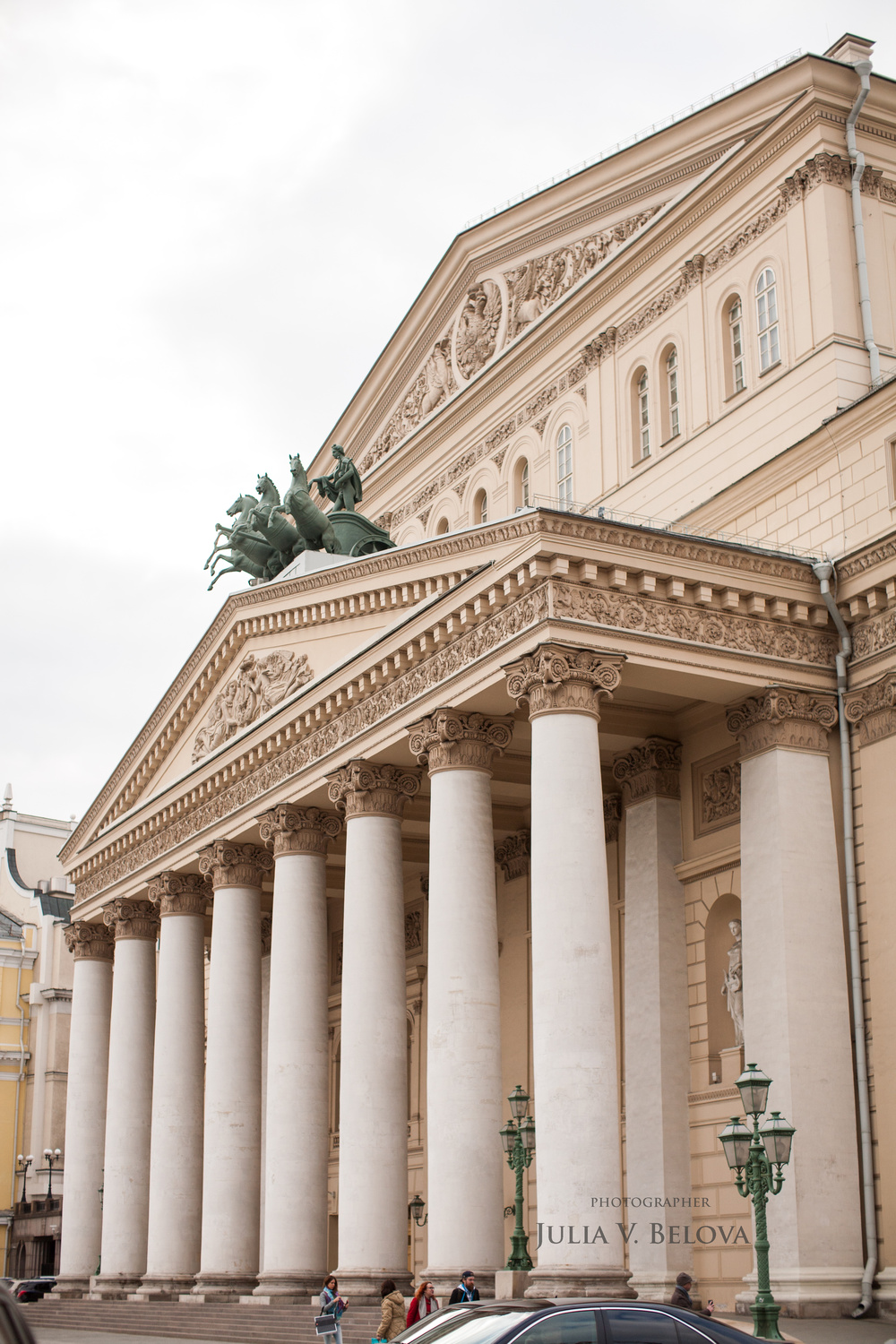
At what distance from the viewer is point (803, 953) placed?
20141 mm

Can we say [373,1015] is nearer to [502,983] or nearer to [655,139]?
[502,983]

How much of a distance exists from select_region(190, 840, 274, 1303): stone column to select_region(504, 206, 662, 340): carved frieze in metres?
12.7

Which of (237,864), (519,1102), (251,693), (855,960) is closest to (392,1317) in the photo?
(519,1102)

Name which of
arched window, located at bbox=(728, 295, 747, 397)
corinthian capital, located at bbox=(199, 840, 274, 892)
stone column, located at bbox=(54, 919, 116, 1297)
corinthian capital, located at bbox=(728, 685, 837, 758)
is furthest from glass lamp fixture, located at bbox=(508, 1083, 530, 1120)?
stone column, located at bbox=(54, 919, 116, 1297)

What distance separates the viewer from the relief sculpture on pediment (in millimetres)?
27000

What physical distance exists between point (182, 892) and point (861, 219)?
1829 centimetres

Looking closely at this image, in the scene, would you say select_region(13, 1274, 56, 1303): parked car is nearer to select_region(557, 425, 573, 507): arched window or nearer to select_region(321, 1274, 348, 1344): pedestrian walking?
select_region(321, 1274, 348, 1344): pedestrian walking

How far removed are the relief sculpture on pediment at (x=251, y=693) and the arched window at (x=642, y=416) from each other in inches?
304

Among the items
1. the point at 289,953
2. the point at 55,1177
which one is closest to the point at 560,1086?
the point at 289,953

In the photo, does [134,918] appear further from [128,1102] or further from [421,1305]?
[421,1305]

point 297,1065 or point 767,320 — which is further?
point 767,320

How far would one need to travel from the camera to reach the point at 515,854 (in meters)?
29.0

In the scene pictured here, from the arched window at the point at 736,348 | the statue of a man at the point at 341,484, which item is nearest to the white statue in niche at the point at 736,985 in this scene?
the arched window at the point at 736,348

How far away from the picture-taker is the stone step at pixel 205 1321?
21516 mm
